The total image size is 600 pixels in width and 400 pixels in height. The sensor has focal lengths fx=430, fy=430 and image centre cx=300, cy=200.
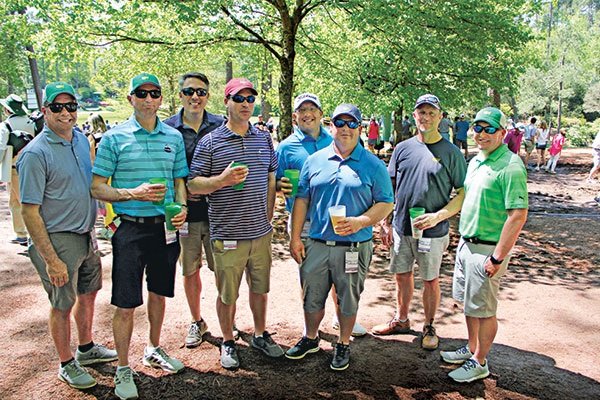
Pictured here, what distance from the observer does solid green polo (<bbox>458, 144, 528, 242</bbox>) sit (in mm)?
3201

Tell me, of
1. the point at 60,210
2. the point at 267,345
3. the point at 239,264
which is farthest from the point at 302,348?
the point at 60,210

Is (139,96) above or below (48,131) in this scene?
above

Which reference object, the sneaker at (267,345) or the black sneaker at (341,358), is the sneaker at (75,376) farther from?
the black sneaker at (341,358)

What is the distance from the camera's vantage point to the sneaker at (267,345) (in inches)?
155

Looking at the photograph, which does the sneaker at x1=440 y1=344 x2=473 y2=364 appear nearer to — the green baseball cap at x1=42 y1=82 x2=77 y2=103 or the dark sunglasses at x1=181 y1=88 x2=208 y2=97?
the dark sunglasses at x1=181 y1=88 x2=208 y2=97

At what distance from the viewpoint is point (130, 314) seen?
3398mm

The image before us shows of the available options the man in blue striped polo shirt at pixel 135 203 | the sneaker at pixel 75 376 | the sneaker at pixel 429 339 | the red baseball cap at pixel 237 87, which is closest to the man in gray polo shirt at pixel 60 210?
the sneaker at pixel 75 376

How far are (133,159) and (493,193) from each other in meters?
2.80

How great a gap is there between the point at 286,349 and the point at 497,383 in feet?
6.02

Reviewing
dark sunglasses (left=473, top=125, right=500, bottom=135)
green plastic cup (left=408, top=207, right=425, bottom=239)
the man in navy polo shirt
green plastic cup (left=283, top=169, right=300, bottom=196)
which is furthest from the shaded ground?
dark sunglasses (left=473, top=125, right=500, bottom=135)

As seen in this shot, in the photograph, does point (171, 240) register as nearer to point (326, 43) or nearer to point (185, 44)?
point (185, 44)

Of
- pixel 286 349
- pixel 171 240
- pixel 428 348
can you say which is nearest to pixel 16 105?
pixel 171 240

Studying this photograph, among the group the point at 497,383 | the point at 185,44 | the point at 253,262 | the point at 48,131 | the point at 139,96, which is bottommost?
the point at 497,383

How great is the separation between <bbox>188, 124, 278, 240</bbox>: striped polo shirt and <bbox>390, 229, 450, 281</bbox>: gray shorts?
1406mm
